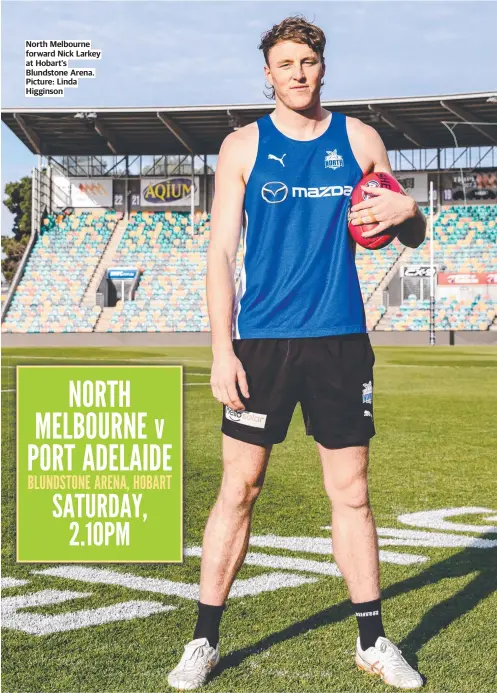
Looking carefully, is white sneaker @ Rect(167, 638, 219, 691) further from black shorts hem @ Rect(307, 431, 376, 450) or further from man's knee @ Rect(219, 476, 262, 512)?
black shorts hem @ Rect(307, 431, 376, 450)

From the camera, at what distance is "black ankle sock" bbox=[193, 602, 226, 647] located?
3391 mm

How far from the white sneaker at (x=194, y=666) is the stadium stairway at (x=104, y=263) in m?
43.7

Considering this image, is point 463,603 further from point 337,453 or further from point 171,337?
point 171,337

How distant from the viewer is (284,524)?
5.72 meters

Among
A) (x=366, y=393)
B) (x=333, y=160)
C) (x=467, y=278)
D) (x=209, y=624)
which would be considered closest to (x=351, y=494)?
(x=366, y=393)

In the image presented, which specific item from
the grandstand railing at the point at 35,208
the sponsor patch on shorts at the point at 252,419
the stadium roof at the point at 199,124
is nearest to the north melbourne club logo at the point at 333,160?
the sponsor patch on shorts at the point at 252,419

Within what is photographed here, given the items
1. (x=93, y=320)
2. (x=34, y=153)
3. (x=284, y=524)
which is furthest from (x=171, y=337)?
(x=284, y=524)

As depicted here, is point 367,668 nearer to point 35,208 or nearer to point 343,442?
point 343,442

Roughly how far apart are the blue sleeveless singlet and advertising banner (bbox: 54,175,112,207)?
49751 mm

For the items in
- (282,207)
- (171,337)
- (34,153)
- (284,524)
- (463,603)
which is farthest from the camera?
(34,153)

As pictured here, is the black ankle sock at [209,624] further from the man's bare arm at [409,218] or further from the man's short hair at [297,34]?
the man's short hair at [297,34]

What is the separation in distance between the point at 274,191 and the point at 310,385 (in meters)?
0.70

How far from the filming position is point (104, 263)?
48188 mm

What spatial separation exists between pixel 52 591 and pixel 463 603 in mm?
1844
